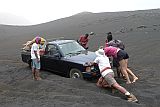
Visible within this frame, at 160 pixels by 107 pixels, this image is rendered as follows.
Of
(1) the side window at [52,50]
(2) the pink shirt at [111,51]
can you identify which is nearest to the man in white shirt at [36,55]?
(1) the side window at [52,50]

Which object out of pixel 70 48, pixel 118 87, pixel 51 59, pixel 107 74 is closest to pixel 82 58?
pixel 70 48

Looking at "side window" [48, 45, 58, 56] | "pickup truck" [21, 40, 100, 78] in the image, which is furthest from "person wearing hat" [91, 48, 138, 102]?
"side window" [48, 45, 58, 56]

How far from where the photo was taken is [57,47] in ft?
41.9

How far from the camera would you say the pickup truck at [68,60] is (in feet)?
37.0

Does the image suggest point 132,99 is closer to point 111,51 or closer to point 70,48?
point 111,51

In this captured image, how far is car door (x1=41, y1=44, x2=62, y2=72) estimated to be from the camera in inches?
496

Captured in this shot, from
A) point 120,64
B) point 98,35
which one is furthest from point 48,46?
point 98,35

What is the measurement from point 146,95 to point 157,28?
21832mm

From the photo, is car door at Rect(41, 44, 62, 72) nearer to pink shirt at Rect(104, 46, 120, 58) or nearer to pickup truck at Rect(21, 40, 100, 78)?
pickup truck at Rect(21, 40, 100, 78)

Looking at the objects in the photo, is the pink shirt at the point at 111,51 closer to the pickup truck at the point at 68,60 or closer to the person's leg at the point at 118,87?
the pickup truck at the point at 68,60

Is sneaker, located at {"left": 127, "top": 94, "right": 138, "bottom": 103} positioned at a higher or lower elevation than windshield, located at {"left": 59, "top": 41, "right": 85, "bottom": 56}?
lower

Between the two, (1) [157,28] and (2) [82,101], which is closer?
(2) [82,101]

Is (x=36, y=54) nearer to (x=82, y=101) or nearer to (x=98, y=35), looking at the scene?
(x=82, y=101)

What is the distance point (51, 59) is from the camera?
1288 cm
